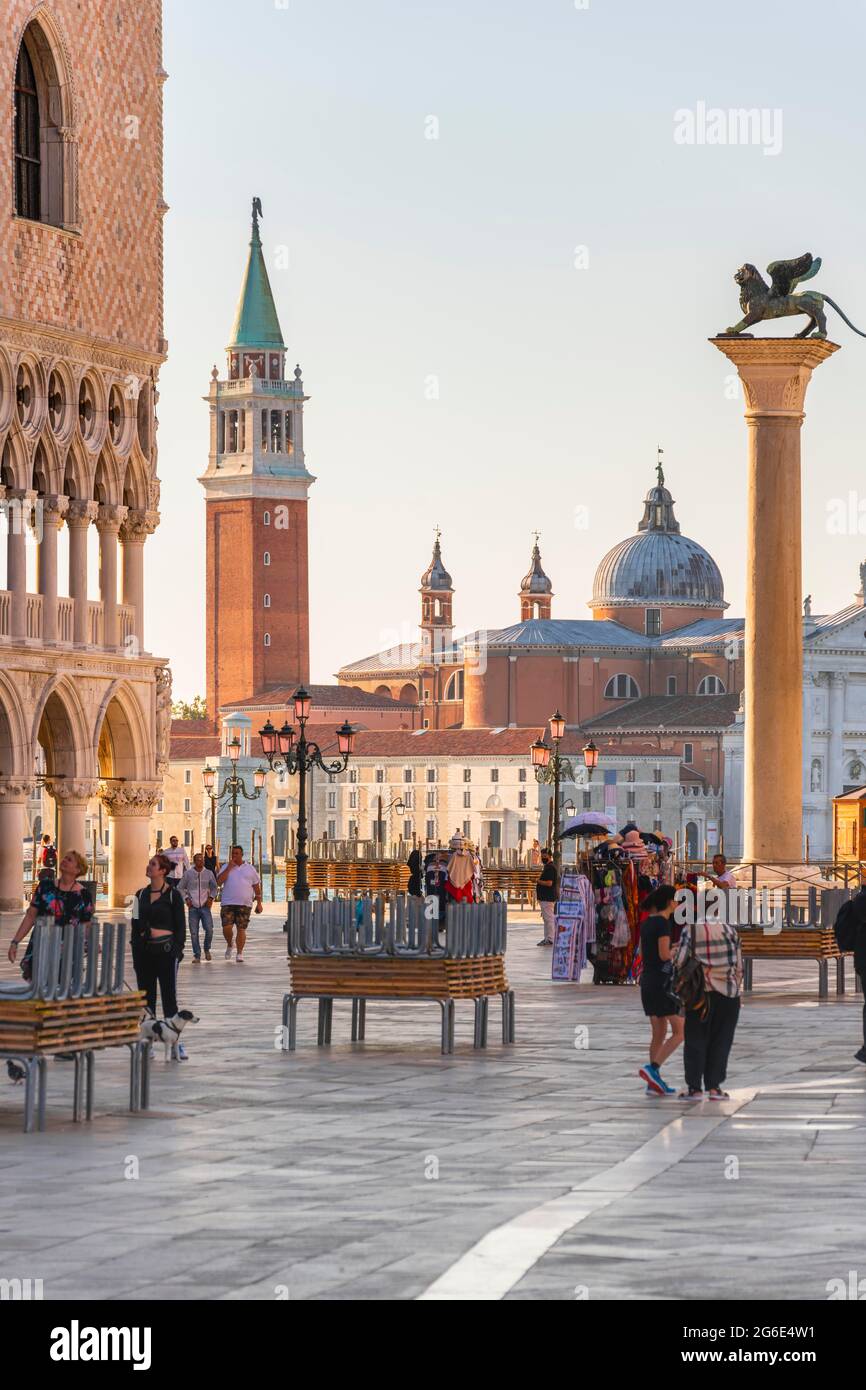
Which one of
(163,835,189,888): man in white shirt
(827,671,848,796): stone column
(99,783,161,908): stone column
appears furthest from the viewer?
(827,671,848,796): stone column

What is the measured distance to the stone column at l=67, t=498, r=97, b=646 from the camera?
3753 cm

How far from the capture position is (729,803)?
12250 centimetres

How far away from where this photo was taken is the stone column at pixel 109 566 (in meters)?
38.3

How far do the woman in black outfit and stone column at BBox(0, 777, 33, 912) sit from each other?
68.8 ft

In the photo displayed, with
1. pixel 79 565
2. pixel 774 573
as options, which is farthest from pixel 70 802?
pixel 774 573

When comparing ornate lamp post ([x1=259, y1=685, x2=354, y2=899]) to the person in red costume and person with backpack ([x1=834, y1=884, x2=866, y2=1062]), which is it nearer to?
the person in red costume

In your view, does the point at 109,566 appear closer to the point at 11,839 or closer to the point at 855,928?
the point at 11,839

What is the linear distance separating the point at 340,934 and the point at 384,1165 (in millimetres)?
5062

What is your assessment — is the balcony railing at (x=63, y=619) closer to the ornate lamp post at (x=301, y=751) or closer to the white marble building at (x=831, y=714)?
the ornate lamp post at (x=301, y=751)

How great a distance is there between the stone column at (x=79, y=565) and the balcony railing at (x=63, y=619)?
98 millimetres

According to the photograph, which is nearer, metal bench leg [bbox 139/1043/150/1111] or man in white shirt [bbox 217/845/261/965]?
metal bench leg [bbox 139/1043/150/1111]

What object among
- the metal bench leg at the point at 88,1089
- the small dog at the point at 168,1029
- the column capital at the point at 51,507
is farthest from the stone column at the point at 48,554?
the metal bench leg at the point at 88,1089

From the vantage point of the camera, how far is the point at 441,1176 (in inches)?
392

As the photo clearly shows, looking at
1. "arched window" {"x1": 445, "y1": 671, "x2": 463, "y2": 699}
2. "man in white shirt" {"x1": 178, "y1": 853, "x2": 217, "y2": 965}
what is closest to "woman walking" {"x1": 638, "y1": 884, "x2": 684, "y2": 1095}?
"man in white shirt" {"x1": 178, "y1": 853, "x2": 217, "y2": 965}
